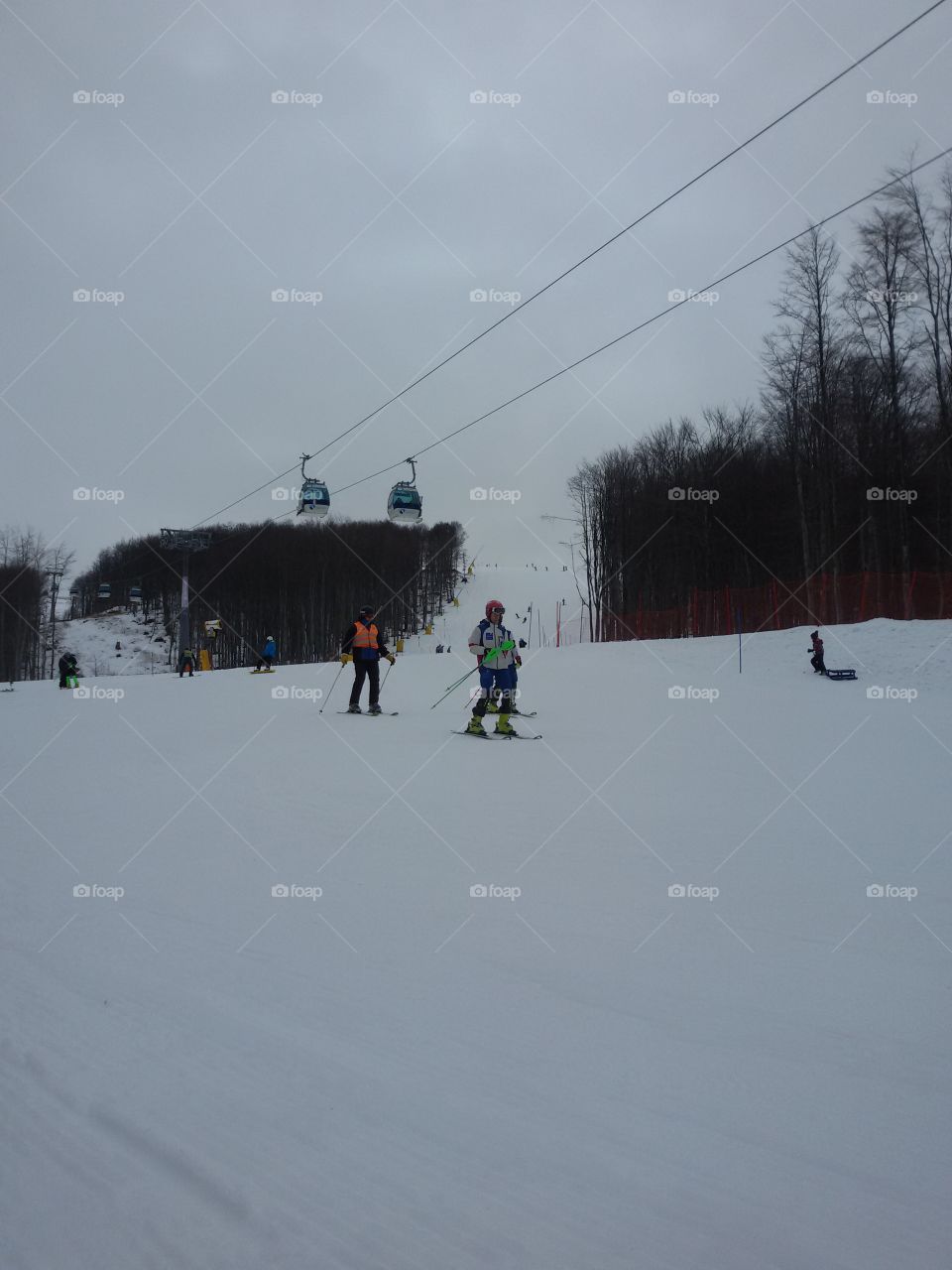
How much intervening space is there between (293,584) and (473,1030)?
67927mm

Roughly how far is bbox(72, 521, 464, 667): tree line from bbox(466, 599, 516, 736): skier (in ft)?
176

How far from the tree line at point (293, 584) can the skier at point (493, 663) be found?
53736mm

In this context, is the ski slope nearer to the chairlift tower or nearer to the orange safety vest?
the orange safety vest

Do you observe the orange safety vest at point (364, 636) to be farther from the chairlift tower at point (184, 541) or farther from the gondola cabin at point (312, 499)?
the chairlift tower at point (184, 541)

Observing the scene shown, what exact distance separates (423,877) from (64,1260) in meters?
2.77

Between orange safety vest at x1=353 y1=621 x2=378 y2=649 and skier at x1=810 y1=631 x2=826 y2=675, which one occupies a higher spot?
orange safety vest at x1=353 y1=621 x2=378 y2=649

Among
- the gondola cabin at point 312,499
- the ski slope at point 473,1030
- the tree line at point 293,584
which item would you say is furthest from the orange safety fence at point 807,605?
the tree line at point 293,584

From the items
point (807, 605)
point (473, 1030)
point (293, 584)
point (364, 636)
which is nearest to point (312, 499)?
point (364, 636)

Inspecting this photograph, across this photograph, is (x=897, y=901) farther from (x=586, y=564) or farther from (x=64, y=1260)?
(x=586, y=564)

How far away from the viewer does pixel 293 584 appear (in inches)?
2692

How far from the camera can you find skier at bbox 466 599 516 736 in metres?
10.7

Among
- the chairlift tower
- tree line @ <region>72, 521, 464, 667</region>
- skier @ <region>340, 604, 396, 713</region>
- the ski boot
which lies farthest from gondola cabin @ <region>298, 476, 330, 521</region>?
tree line @ <region>72, 521, 464, 667</region>

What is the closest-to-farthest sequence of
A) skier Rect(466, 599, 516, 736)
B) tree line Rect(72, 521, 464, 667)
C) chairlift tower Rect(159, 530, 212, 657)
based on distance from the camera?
skier Rect(466, 599, 516, 736)
chairlift tower Rect(159, 530, 212, 657)
tree line Rect(72, 521, 464, 667)

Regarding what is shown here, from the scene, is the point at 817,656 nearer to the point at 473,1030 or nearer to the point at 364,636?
the point at 364,636
